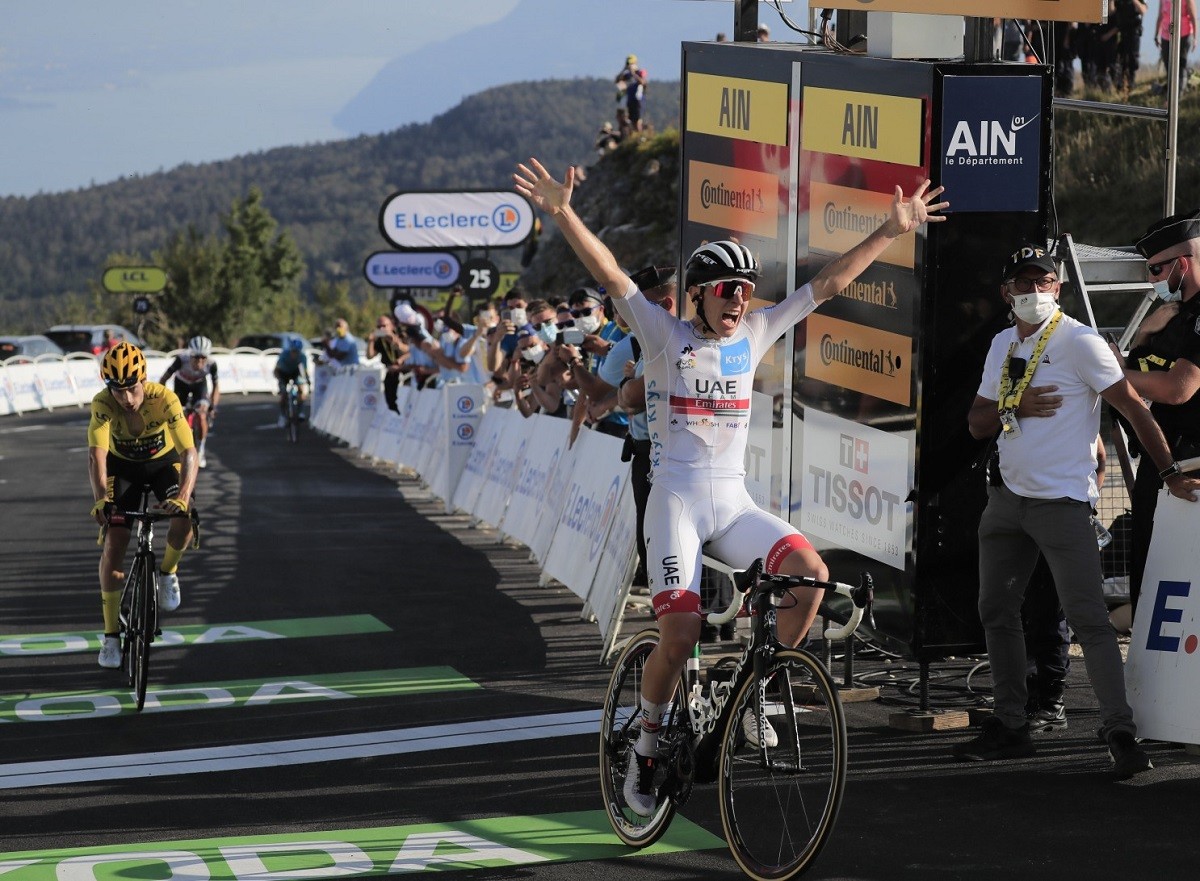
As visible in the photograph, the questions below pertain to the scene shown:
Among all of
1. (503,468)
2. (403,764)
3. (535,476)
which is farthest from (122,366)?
(503,468)

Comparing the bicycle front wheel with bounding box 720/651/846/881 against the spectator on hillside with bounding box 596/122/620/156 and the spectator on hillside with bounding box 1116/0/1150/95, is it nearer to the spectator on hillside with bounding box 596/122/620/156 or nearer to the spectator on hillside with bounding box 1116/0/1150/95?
the spectator on hillside with bounding box 1116/0/1150/95

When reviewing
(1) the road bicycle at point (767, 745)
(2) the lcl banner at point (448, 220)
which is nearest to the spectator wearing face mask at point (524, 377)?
(1) the road bicycle at point (767, 745)

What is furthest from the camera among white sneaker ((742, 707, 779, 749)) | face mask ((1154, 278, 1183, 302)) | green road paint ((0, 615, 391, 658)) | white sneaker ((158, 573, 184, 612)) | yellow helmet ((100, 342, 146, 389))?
green road paint ((0, 615, 391, 658))

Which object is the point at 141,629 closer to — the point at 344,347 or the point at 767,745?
the point at 767,745

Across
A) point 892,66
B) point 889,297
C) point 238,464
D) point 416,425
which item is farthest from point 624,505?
point 238,464

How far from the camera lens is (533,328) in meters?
16.0

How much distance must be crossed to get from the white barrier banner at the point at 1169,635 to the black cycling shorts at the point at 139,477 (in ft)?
18.8

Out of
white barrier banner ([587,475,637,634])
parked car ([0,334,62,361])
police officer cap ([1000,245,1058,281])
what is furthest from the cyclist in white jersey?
parked car ([0,334,62,361])

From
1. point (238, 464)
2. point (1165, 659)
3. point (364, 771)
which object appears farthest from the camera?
point (238, 464)

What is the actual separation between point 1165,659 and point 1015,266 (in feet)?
6.04

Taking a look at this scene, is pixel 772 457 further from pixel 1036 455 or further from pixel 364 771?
pixel 364 771

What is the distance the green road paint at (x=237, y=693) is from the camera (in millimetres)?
8828

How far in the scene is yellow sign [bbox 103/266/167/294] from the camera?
92875mm

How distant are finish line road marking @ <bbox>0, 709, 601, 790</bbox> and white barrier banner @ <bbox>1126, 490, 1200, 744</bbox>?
2698mm
